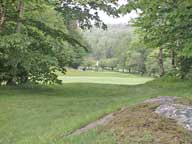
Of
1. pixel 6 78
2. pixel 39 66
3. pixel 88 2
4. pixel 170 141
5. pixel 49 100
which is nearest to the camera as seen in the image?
pixel 170 141

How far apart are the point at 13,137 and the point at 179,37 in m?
10.3

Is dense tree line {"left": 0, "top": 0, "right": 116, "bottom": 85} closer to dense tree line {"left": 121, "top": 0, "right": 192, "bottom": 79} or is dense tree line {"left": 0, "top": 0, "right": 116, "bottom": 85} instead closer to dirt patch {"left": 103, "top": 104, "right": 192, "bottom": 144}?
dense tree line {"left": 121, "top": 0, "right": 192, "bottom": 79}

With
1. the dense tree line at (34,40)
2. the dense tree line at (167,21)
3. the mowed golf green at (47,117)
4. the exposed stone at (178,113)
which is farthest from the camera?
the dense tree line at (34,40)

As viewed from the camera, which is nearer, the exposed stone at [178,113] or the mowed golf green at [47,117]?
the exposed stone at [178,113]

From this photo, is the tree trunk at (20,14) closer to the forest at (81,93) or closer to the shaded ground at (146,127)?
the forest at (81,93)

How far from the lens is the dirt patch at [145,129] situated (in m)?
Result: 5.38

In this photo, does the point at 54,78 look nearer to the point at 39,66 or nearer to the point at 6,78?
the point at 39,66

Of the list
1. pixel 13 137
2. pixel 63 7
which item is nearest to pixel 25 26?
pixel 63 7

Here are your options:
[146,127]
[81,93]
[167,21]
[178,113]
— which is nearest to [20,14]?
[81,93]

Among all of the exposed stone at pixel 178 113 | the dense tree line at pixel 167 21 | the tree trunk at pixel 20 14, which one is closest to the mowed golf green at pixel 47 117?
the exposed stone at pixel 178 113

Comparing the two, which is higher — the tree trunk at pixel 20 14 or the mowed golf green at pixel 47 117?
the tree trunk at pixel 20 14

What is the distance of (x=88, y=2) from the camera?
2144 cm

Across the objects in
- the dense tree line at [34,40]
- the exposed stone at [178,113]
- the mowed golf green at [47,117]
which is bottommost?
the mowed golf green at [47,117]

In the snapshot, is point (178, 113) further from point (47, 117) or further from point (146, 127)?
point (47, 117)
